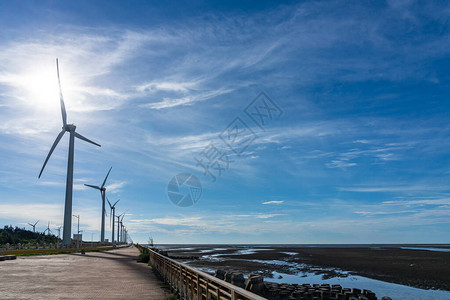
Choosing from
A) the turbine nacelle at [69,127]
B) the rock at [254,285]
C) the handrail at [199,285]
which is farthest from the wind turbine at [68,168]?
the rock at [254,285]

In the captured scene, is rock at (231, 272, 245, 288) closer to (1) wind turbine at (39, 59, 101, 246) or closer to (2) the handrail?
(2) the handrail

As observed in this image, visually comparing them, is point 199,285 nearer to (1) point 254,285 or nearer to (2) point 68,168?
(1) point 254,285

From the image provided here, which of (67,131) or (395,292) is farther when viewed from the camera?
(67,131)

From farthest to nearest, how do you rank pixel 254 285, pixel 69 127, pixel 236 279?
pixel 69 127 < pixel 254 285 < pixel 236 279

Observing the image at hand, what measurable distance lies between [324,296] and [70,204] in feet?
149

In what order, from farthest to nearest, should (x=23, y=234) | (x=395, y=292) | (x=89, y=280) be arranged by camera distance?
(x=23, y=234) < (x=395, y=292) < (x=89, y=280)

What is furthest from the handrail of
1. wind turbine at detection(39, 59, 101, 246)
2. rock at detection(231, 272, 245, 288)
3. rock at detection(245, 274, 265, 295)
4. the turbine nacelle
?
the turbine nacelle

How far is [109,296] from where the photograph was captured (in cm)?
1336

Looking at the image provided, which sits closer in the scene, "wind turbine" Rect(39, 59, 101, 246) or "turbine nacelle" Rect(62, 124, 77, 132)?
"wind turbine" Rect(39, 59, 101, 246)

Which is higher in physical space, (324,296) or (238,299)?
(238,299)

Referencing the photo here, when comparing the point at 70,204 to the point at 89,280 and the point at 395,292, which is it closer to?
the point at 89,280

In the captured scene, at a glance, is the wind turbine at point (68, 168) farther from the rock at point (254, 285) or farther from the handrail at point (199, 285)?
the rock at point (254, 285)

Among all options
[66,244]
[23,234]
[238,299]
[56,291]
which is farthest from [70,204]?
[23,234]

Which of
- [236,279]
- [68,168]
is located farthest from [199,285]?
[68,168]
